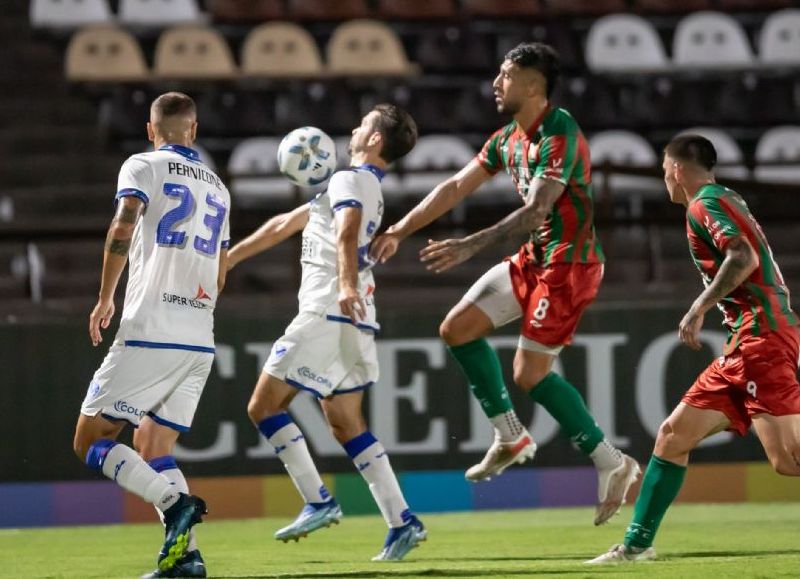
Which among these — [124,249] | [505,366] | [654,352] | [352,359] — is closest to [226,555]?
[352,359]

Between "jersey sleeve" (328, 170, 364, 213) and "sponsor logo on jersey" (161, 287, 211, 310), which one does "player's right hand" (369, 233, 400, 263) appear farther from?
"sponsor logo on jersey" (161, 287, 211, 310)

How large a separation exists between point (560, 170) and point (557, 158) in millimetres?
54

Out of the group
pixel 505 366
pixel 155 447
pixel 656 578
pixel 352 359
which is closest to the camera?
pixel 656 578

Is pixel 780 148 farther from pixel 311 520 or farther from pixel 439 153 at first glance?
pixel 311 520

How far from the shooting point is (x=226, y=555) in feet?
23.7

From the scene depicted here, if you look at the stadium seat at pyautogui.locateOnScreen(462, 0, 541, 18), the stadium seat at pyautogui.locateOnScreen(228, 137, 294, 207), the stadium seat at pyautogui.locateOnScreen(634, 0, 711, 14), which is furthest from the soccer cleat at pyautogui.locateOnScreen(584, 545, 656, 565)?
the stadium seat at pyautogui.locateOnScreen(634, 0, 711, 14)

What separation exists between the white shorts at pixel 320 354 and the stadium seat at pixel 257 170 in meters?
6.23

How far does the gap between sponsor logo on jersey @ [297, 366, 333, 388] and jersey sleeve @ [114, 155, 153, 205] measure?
117 centimetres

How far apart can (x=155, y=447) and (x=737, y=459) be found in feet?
17.5

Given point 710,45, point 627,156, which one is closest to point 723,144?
point 627,156

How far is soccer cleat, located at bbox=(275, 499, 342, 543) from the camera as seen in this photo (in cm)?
664

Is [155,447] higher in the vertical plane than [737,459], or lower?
higher

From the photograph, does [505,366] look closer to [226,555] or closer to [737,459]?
[737,459]

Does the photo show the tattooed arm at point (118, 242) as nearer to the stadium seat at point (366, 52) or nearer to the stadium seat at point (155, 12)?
the stadium seat at point (366, 52)
